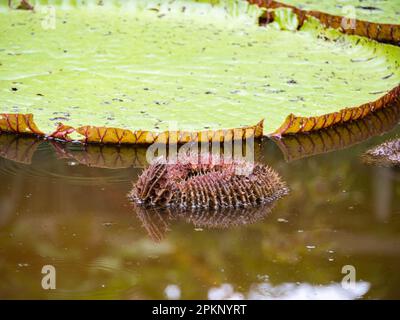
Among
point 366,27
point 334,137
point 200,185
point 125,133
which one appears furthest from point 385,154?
point 366,27

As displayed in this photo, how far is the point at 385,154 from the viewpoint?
5.96 m

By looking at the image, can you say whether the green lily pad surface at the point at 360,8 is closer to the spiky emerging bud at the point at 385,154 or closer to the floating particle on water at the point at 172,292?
the spiky emerging bud at the point at 385,154

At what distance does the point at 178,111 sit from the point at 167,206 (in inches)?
53.8

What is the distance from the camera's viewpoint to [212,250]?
14.8 feet

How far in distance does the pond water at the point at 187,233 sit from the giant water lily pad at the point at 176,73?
0.29 m

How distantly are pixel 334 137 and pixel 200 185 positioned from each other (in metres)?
1.66

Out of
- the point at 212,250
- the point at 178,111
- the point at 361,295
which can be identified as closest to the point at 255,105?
the point at 178,111

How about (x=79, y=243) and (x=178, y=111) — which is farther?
(x=178, y=111)

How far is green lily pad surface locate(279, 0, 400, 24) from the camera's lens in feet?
28.5

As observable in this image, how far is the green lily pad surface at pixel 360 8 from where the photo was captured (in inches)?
342
